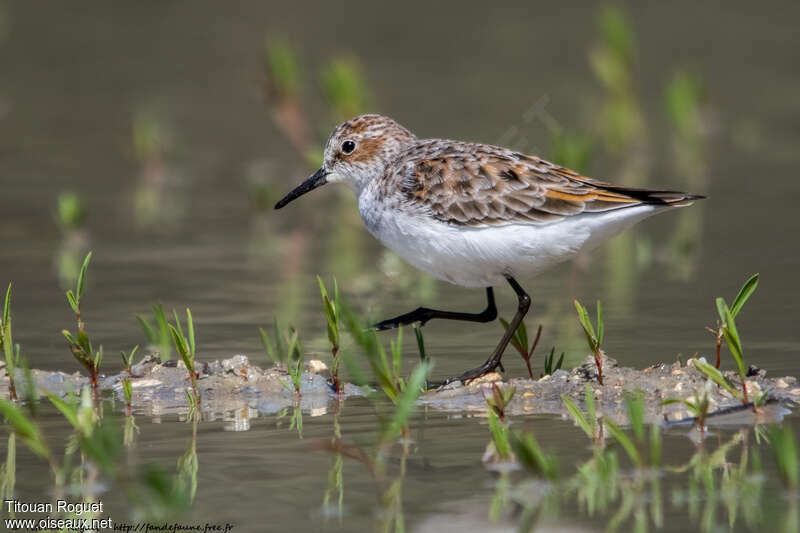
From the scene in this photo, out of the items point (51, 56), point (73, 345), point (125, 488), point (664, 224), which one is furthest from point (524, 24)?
point (125, 488)

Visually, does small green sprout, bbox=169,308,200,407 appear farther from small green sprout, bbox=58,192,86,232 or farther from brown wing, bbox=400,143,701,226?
A: small green sprout, bbox=58,192,86,232

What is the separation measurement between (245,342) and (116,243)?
4.06m

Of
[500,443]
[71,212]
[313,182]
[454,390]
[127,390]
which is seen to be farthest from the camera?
[71,212]

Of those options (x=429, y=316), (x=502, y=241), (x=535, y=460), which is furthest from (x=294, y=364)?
(x=535, y=460)

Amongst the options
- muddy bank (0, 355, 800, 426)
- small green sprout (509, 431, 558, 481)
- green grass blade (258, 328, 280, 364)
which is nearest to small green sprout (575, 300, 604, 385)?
muddy bank (0, 355, 800, 426)

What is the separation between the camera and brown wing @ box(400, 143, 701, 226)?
24.7ft

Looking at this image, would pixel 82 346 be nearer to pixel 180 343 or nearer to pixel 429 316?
pixel 180 343

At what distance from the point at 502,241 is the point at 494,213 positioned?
18 cm

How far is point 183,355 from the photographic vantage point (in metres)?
7.19

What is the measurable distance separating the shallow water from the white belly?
834 mm

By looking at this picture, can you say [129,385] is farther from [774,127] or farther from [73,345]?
[774,127]

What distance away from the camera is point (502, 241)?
757 centimetres

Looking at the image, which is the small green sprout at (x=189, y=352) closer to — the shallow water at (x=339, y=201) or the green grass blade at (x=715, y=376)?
the shallow water at (x=339, y=201)

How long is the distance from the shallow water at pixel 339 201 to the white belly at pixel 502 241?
2.74ft
